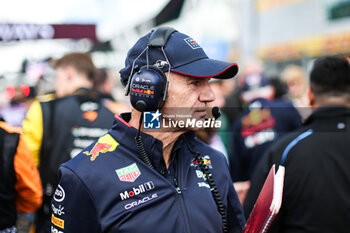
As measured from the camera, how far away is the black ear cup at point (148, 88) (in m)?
1.80

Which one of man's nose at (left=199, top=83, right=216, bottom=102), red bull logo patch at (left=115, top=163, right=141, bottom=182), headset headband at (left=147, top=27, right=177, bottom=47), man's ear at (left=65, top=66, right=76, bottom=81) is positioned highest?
headset headband at (left=147, top=27, right=177, bottom=47)

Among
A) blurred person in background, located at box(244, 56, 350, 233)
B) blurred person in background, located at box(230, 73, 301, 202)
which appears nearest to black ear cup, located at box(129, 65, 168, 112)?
blurred person in background, located at box(244, 56, 350, 233)

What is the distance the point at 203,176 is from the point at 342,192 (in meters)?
1.05

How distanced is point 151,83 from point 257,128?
2998 mm

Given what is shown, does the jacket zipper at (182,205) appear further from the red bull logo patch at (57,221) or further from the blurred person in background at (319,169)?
the blurred person in background at (319,169)

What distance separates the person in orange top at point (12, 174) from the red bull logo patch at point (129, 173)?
118cm

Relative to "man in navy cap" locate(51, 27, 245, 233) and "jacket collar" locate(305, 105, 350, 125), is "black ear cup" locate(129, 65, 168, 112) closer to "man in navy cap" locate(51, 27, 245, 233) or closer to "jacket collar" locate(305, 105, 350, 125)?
"man in navy cap" locate(51, 27, 245, 233)

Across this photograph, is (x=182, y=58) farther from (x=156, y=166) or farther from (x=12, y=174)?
(x=12, y=174)

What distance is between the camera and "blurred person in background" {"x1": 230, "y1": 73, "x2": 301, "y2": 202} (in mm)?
4527

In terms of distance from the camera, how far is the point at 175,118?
6.26 feet

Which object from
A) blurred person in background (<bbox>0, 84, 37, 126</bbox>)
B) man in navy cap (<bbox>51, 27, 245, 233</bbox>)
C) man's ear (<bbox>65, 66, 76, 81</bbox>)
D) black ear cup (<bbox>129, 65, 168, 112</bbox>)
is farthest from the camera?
blurred person in background (<bbox>0, 84, 37, 126</bbox>)

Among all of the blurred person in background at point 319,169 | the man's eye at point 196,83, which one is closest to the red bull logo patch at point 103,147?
the man's eye at point 196,83

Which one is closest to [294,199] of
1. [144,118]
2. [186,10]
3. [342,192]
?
[342,192]

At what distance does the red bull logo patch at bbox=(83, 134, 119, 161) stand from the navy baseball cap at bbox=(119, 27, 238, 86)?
0.37 meters
